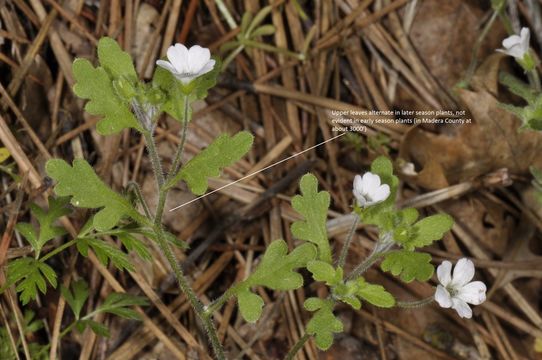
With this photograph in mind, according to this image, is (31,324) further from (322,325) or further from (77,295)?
(322,325)

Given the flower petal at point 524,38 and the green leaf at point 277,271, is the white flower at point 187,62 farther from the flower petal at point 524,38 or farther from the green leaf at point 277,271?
the flower petal at point 524,38

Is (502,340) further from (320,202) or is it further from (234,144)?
(234,144)

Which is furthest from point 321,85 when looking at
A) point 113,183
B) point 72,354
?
point 72,354

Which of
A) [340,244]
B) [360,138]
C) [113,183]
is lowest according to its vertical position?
[340,244]

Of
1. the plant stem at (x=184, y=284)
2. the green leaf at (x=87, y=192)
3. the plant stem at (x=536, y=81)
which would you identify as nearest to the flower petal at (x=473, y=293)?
the plant stem at (x=184, y=284)

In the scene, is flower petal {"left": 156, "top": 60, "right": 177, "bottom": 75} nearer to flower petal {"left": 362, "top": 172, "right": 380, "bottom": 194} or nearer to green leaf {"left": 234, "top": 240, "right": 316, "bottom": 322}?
green leaf {"left": 234, "top": 240, "right": 316, "bottom": 322}
